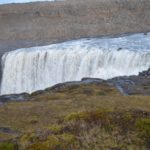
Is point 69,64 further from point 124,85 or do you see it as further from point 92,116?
point 92,116

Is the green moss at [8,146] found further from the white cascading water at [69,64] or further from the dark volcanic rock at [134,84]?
the white cascading water at [69,64]

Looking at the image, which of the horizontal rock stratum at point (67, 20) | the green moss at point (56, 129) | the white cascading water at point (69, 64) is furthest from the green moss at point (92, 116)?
the horizontal rock stratum at point (67, 20)

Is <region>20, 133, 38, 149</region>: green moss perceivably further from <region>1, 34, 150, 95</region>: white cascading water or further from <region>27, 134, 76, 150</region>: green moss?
<region>1, 34, 150, 95</region>: white cascading water

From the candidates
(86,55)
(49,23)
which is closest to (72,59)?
(86,55)

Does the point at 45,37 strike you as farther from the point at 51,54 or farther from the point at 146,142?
the point at 146,142

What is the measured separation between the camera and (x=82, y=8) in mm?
73000

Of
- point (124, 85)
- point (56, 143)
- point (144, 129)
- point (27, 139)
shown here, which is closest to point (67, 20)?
point (124, 85)

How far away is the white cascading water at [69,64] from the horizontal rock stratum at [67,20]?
54.6ft

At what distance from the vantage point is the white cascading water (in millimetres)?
35406

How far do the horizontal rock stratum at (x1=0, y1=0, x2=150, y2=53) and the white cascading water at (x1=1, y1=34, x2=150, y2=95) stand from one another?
656 inches

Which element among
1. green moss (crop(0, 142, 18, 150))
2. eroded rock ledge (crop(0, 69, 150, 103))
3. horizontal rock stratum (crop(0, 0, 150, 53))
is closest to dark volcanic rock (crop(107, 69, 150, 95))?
eroded rock ledge (crop(0, 69, 150, 103))

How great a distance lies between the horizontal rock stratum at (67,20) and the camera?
212ft

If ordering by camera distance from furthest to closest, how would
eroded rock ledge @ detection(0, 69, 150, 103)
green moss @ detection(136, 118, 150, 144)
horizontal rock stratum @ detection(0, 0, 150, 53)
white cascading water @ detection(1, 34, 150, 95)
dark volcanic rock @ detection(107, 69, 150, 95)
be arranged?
horizontal rock stratum @ detection(0, 0, 150, 53), white cascading water @ detection(1, 34, 150, 95), eroded rock ledge @ detection(0, 69, 150, 103), dark volcanic rock @ detection(107, 69, 150, 95), green moss @ detection(136, 118, 150, 144)

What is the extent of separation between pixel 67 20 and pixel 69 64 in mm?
31733
